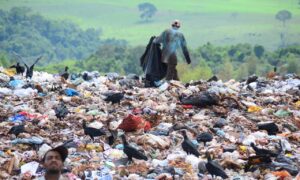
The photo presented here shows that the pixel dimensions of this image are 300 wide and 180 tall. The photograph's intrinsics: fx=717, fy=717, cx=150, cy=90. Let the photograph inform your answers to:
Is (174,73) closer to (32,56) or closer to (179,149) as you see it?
(179,149)

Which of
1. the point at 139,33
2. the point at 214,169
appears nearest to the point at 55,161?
the point at 214,169

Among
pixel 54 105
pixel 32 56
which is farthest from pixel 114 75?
pixel 32 56

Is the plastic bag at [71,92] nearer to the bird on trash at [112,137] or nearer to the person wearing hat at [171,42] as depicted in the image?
the person wearing hat at [171,42]

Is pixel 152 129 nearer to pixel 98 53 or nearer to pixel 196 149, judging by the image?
pixel 196 149

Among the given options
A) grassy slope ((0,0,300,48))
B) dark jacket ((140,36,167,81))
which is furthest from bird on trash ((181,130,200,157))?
grassy slope ((0,0,300,48))

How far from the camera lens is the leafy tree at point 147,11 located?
109 m

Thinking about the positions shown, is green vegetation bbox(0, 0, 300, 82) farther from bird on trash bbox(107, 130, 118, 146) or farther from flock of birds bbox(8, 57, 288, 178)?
bird on trash bbox(107, 130, 118, 146)

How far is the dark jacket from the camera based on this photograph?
13.2 m

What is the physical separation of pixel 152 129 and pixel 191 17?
100 metres

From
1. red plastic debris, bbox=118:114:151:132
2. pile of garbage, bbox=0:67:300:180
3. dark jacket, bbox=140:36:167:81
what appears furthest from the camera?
dark jacket, bbox=140:36:167:81

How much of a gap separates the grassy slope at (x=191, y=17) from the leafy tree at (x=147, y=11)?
965 mm

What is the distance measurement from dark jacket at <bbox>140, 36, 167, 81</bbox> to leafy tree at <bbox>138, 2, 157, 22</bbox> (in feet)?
316

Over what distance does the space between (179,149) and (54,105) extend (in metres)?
3.03

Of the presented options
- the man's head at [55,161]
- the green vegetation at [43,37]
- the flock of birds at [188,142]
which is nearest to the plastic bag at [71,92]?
the flock of birds at [188,142]
